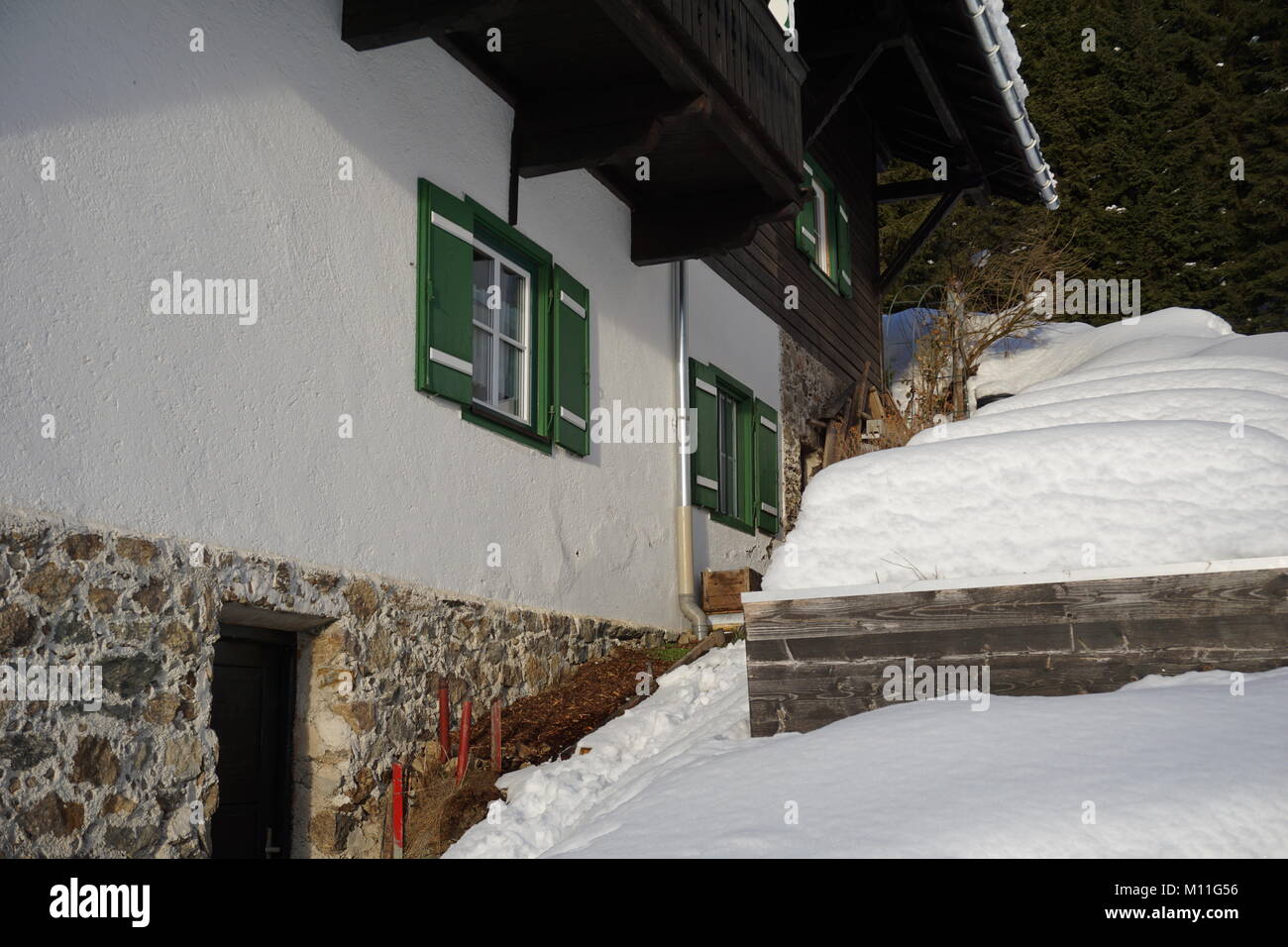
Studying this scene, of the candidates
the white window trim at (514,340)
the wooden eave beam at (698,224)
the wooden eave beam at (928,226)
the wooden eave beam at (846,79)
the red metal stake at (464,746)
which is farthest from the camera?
the wooden eave beam at (928,226)

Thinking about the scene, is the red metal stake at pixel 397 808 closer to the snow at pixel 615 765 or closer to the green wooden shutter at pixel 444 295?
the snow at pixel 615 765

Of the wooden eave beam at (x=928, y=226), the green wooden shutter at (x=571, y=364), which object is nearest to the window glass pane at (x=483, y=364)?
the green wooden shutter at (x=571, y=364)

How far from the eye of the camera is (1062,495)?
15.4ft

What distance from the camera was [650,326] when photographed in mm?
9273

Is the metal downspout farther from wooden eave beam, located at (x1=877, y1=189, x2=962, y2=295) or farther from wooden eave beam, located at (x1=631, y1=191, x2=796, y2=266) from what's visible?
wooden eave beam, located at (x1=877, y1=189, x2=962, y2=295)

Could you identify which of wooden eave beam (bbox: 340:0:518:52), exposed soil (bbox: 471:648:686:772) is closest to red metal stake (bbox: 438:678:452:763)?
exposed soil (bbox: 471:648:686:772)

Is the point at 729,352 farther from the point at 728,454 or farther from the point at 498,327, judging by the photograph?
the point at 498,327

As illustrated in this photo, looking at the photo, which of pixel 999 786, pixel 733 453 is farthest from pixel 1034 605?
pixel 733 453

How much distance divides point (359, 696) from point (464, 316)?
86.2 inches

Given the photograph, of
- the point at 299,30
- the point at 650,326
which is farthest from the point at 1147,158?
the point at 299,30

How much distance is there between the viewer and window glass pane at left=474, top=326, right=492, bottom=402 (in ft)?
23.5

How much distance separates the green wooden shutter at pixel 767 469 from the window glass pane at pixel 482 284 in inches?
174

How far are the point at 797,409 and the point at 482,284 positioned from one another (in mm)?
5831

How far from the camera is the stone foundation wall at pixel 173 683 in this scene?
4.02m
